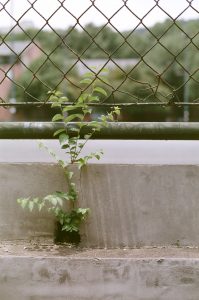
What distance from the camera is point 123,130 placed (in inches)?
67.7

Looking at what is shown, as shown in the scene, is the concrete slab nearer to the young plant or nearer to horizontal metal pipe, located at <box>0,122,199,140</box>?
the young plant

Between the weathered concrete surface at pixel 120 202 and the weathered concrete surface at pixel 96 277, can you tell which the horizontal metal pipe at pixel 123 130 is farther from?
the weathered concrete surface at pixel 96 277

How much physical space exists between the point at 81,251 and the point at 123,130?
448 millimetres

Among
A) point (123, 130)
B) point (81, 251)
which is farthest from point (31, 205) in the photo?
point (123, 130)

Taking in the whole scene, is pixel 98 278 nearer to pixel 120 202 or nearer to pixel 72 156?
pixel 120 202

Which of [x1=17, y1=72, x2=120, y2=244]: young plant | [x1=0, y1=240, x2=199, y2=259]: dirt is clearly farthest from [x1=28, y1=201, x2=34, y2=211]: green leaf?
[x1=0, y1=240, x2=199, y2=259]: dirt

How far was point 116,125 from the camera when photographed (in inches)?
68.2

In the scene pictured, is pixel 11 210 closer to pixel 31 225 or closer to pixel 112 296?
pixel 31 225

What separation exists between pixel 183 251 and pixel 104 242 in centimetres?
28

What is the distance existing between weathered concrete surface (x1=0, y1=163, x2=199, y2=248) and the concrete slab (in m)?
0.19

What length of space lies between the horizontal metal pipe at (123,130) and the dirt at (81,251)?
0.39m

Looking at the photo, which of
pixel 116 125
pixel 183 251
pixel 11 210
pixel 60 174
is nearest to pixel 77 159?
pixel 60 174

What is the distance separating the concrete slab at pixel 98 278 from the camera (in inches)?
61.1

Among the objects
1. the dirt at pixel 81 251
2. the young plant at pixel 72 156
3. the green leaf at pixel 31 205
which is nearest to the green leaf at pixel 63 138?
the young plant at pixel 72 156
